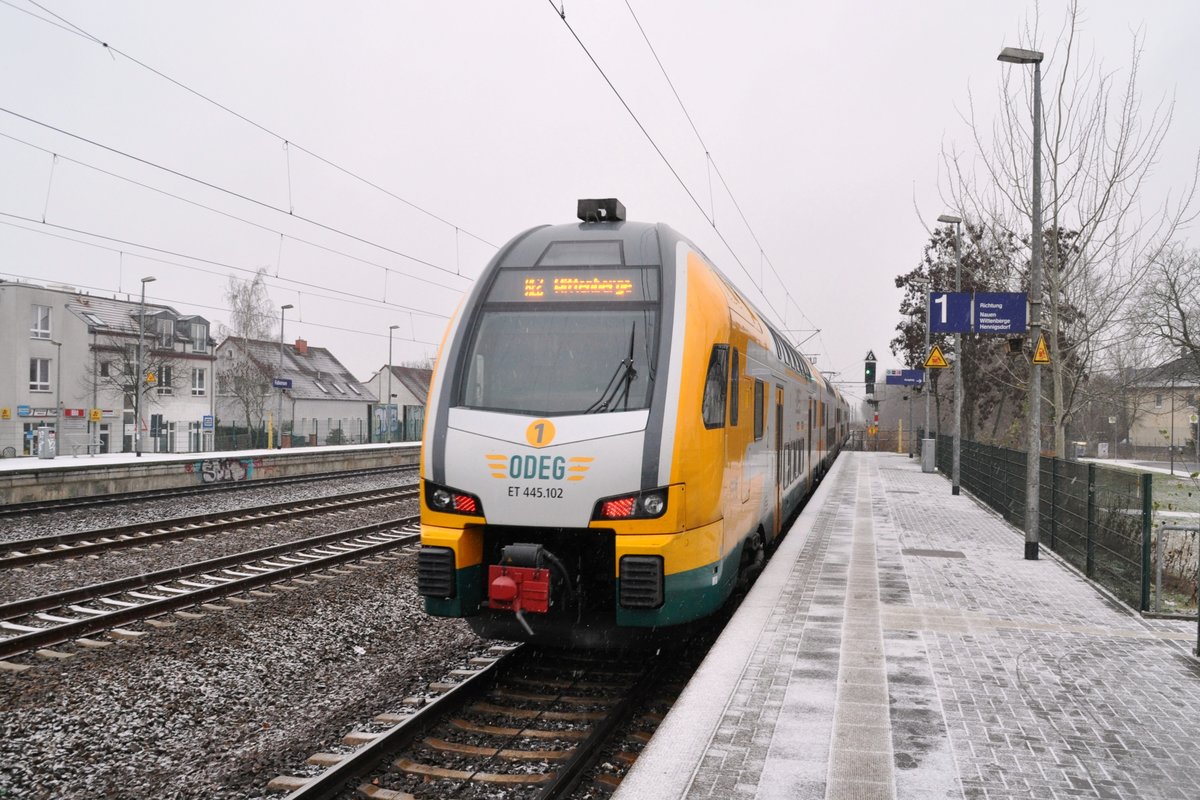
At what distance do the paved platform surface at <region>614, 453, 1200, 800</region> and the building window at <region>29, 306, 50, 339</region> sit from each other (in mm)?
49652

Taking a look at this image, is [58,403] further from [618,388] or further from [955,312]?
[618,388]

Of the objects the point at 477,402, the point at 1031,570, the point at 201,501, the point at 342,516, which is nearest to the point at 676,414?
the point at 477,402

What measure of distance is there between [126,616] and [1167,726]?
8262mm

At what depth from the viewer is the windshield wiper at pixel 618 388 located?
6363mm

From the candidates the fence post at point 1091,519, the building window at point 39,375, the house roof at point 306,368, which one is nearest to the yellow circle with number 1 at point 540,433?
the fence post at point 1091,519

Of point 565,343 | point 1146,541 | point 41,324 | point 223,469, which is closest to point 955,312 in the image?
point 1146,541

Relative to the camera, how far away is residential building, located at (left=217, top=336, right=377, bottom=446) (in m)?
50.2

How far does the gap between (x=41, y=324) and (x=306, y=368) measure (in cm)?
1822

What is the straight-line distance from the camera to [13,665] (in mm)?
7059

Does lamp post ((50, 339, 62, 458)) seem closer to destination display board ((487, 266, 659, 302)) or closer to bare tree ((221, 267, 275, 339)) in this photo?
bare tree ((221, 267, 275, 339))

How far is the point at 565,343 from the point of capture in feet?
22.0

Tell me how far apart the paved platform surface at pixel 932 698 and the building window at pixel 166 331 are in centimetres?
5079

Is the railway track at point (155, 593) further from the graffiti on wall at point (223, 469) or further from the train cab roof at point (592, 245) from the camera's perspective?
the graffiti on wall at point (223, 469)

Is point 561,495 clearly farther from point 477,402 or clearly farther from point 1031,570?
point 1031,570
